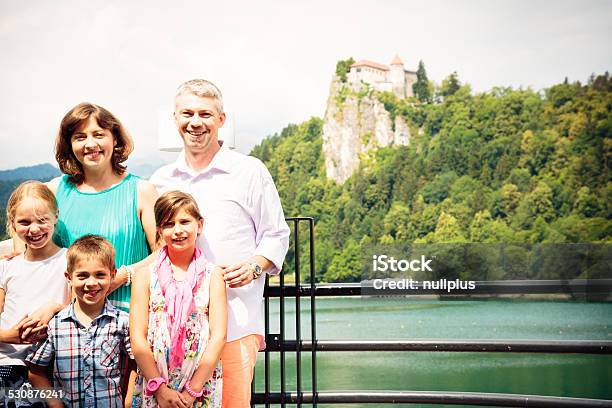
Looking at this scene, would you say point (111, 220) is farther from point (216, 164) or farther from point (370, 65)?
point (370, 65)

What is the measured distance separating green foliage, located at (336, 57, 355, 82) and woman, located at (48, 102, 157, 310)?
2192 inches

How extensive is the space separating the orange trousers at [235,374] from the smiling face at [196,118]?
533 mm

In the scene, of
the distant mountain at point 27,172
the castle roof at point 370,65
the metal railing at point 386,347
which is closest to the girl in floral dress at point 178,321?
the metal railing at point 386,347

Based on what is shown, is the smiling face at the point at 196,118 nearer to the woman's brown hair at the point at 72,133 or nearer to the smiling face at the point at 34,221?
the woman's brown hair at the point at 72,133

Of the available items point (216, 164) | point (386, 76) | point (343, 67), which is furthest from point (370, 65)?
point (216, 164)

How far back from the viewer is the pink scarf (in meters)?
1.96

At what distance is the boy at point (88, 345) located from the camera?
2002mm

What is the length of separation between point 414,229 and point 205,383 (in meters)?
46.1

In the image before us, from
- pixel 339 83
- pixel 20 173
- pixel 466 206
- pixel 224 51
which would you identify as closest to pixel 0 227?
pixel 20 173

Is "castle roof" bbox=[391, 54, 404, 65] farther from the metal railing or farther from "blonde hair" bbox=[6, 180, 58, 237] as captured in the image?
"blonde hair" bbox=[6, 180, 58, 237]

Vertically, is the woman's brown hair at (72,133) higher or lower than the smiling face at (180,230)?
higher

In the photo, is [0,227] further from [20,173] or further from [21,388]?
[21,388]

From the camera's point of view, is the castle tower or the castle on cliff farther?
the castle on cliff

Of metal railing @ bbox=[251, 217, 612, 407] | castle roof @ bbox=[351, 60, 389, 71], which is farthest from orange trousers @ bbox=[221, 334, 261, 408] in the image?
castle roof @ bbox=[351, 60, 389, 71]
